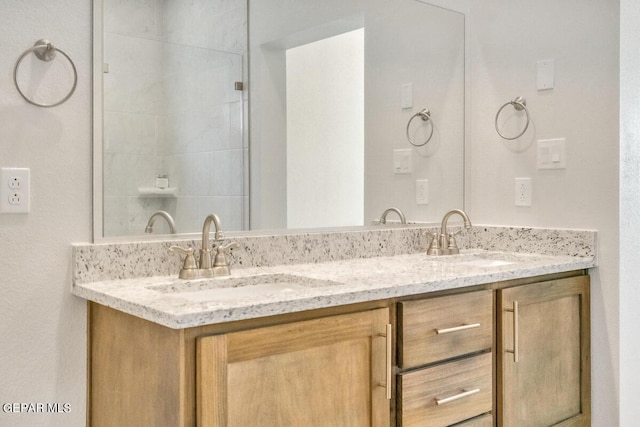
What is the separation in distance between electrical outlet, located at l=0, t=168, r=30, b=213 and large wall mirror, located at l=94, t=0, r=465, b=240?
0.54 ft

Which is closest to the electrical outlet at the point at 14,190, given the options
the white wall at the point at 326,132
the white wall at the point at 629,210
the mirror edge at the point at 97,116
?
the mirror edge at the point at 97,116

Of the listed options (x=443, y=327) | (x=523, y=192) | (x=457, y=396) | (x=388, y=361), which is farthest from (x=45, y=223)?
(x=523, y=192)

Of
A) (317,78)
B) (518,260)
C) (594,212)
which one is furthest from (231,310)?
(594,212)

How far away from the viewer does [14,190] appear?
1391 millimetres

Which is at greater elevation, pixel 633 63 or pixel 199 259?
pixel 633 63

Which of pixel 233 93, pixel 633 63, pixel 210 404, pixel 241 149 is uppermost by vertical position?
pixel 633 63

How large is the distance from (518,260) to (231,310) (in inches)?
49.5

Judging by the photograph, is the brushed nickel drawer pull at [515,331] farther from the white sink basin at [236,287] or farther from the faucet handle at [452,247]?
the white sink basin at [236,287]

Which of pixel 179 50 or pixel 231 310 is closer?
pixel 231 310

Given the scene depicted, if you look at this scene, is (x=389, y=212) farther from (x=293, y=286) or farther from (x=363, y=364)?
(x=363, y=364)

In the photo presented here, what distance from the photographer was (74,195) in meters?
1.49

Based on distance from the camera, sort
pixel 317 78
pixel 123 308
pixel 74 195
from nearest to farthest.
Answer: pixel 123 308 → pixel 74 195 → pixel 317 78

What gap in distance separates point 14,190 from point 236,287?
22.7 inches

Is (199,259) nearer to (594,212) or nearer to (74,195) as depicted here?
(74,195)
